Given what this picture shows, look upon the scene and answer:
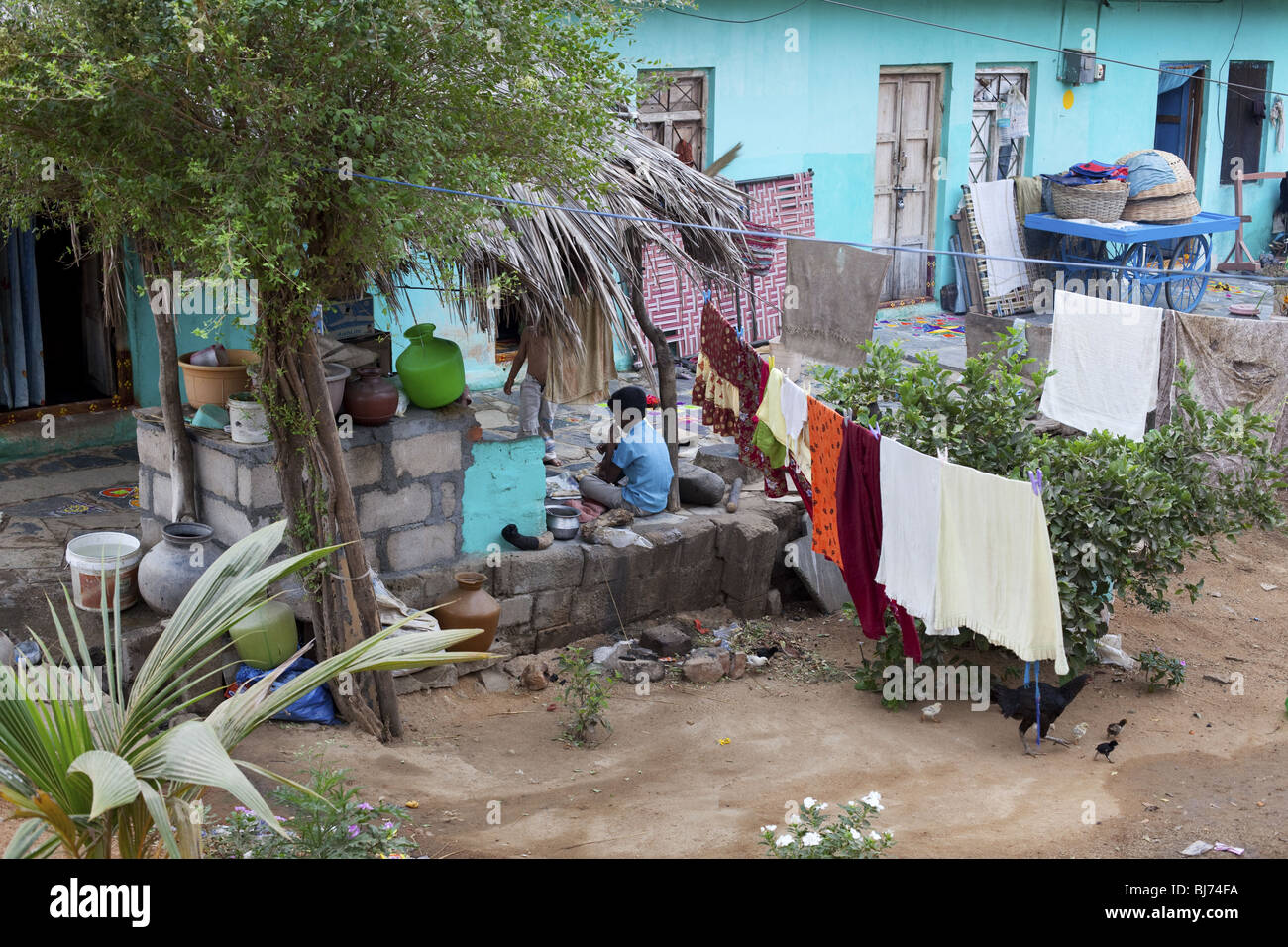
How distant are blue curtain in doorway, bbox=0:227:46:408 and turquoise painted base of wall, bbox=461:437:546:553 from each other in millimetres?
3292

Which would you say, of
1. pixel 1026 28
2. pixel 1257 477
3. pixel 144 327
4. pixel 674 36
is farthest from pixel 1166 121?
pixel 144 327

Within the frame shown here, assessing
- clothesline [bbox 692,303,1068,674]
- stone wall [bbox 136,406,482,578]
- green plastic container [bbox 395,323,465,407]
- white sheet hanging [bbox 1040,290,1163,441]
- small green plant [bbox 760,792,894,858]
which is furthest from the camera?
white sheet hanging [bbox 1040,290,1163,441]

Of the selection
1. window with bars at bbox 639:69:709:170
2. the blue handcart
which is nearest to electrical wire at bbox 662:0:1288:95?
window with bars at bbox 639:69:709:170

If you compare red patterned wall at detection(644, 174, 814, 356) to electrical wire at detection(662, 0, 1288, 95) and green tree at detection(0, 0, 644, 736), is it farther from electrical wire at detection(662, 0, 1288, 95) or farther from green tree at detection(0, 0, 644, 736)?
green tree at detection(0, 0, 644, 736)

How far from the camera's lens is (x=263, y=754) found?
19.3ft

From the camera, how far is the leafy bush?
21.1 ft

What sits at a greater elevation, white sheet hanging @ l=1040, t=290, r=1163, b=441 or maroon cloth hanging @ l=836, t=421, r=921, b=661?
white sheet hanging @ l=1040, t=290, r=1163, b=441

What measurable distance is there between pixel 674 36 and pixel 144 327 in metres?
5.46

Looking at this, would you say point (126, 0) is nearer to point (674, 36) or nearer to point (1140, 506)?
point (1140, 506)

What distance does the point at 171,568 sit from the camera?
21.0ft

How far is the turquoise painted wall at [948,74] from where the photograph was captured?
12117mm

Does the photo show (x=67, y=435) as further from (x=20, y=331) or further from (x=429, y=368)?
(x=429, y=368)

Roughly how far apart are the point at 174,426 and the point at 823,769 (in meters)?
3.77
